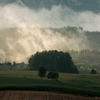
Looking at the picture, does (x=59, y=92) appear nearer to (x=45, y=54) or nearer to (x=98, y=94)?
(x=98, y=94)

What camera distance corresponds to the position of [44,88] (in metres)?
52.8

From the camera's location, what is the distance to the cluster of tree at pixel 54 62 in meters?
154

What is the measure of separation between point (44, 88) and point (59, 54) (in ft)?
383

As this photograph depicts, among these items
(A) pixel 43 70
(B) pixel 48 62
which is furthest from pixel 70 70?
(A) pixel 43 70

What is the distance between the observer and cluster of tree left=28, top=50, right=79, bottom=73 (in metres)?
154

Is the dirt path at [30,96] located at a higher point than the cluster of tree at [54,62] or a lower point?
lower

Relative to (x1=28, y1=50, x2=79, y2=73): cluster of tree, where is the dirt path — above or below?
below

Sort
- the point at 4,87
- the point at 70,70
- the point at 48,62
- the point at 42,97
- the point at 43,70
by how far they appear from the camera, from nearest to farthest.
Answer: the point at 42,97
the point at 4,87
the point at 43,70
the point at 70,70
the point at 48,62

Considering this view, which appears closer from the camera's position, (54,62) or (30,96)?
(30,96)

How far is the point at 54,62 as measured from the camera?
162000mm

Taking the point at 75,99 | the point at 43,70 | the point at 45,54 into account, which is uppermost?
the point at 45,54

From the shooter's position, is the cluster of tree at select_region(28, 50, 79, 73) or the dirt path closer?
the dirt path

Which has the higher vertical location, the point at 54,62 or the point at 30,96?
the point at 54,62

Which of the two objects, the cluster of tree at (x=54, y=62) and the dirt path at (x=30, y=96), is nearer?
the dirt path at (x=30, y=96)
